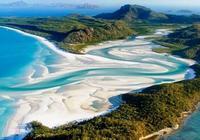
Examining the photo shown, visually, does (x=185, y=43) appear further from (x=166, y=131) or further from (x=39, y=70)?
(x=166, y=131)

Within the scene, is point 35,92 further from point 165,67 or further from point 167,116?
point 165,67

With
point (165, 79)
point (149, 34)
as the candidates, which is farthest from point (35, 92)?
point (149, 34)

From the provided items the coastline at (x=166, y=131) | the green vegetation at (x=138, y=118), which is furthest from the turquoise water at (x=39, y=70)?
the coastline at (x=166, y=131)

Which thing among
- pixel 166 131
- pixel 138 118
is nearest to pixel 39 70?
pixel 138 118

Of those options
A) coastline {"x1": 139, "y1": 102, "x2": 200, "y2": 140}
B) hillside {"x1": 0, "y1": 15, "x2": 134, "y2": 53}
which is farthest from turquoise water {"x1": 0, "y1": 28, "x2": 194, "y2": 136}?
coastline {"x1": 139, "y1": 102, "x2": 200, "y2": 140}

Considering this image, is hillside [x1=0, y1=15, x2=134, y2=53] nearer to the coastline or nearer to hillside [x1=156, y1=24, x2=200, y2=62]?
hillside [x1=156, y1=24, x2=200, y2=62]
